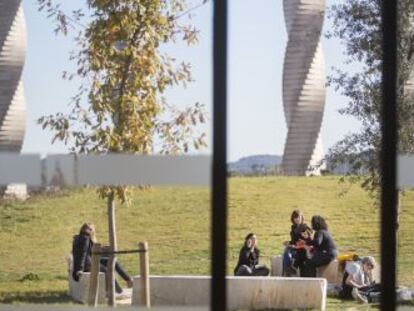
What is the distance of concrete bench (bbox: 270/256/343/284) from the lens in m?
4.85

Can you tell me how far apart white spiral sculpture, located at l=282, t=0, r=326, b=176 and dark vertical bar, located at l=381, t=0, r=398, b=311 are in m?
3.03

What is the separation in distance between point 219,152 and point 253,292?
3037 millimetres

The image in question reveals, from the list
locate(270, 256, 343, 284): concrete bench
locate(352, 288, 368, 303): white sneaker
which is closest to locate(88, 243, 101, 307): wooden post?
locate(270, 256, 343, 284): concrete bench

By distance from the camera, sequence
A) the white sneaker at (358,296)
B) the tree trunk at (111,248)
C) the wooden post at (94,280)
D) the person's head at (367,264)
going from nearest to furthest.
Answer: the wooden post at (94,280), the tree trunk at (111,248), the white sneaker at (358,296), the person's head at (367,264)

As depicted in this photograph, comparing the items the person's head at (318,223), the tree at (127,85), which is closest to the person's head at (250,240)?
the person's head at (318,223)

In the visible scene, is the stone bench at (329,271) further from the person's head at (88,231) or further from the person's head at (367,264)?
the person's head at (88,231)

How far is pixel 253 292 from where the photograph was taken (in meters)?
4.71

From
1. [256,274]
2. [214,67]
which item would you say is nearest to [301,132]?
[256,274]

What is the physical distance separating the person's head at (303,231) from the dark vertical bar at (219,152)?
10.6 feet

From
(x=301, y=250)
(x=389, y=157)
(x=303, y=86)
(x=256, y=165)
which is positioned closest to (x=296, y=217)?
(x=301, y=250)

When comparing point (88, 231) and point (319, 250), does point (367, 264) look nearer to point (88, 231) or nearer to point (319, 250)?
point (319, 250)

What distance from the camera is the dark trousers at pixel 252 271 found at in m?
4.89

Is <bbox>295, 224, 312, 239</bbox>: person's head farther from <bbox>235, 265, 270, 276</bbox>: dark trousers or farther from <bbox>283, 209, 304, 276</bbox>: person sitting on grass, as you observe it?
<bbox>235, 265, 270, 276</bbox>: dark trousers

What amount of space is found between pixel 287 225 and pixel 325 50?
1.05 metres
